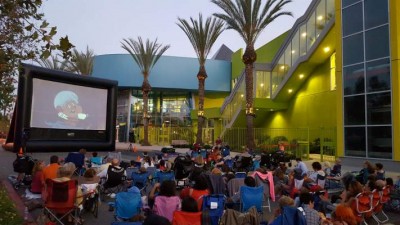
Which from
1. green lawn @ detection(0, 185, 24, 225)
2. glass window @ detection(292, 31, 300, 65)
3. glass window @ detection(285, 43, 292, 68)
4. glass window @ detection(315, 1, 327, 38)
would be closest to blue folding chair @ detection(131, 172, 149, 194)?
green lawn @ detection(0, 185, 24, 225)

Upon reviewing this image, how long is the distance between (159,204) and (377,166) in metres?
6.69

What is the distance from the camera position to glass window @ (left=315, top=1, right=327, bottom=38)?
22489 millimetres

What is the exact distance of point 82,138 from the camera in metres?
23.3

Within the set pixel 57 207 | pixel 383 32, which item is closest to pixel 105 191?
pixel 57 207

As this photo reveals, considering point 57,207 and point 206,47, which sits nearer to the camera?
point 57,207

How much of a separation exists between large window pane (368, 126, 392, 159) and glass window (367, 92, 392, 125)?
33 centimetres

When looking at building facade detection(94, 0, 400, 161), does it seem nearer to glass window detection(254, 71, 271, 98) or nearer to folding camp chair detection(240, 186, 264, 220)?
glass window detection(254, 71, 271, 98)

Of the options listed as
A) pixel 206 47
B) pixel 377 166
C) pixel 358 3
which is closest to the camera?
pixel 377 166

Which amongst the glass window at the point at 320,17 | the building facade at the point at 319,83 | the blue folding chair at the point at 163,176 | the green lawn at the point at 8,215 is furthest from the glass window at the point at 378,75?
A: the green lawn at the point at 8,215

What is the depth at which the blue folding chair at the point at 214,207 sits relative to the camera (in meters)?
6.03

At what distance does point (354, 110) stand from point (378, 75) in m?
1.92

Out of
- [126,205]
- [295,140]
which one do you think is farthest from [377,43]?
[126,205]

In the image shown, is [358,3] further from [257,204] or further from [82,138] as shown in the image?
[82,138]

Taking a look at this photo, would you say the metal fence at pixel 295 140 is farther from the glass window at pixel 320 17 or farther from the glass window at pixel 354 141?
the glass window at pixel 320 17
